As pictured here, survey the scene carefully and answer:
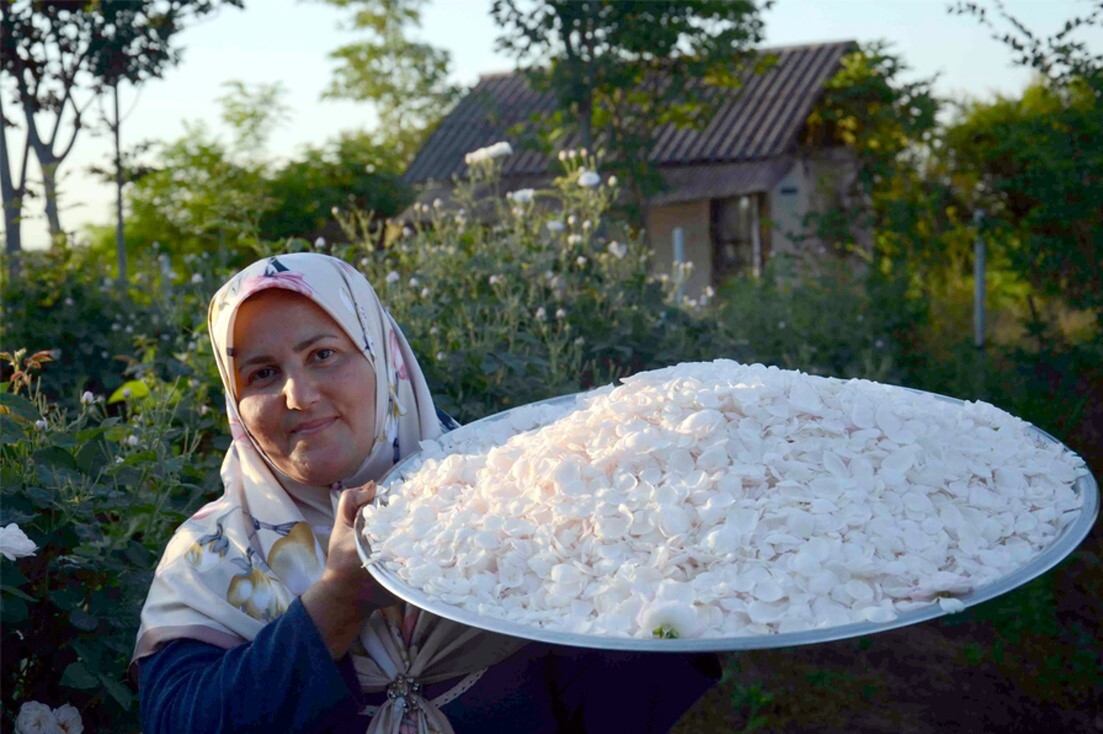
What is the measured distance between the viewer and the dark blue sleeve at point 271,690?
4.69ft

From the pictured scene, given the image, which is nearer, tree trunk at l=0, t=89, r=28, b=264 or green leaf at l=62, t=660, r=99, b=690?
green leaf at l=62, t=660, r=99, b=690

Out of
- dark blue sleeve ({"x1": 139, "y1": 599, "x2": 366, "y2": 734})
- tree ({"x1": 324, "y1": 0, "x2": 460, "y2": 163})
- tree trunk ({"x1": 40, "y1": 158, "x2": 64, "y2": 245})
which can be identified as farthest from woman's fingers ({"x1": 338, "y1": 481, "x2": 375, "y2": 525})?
tree ({"x1": 324, "y1": 0, "x2": 460, "y2": 163})

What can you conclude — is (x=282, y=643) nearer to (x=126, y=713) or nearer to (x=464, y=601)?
(x=464, y=601)

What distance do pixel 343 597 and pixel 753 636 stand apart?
0.57 meters

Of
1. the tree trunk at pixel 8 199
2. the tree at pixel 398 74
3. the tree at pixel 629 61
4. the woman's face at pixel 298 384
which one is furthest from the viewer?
the tree at pixel 398 74

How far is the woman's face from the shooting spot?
1635 mm

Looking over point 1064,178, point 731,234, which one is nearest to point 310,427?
point 1064,178

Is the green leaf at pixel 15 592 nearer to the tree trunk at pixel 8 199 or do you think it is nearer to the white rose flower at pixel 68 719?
the white rose flower at pixel 68 719

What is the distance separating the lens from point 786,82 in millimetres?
17203

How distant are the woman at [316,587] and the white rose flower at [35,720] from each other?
0.50m

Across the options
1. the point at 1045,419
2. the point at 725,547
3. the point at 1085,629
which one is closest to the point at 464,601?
the point at 725,547

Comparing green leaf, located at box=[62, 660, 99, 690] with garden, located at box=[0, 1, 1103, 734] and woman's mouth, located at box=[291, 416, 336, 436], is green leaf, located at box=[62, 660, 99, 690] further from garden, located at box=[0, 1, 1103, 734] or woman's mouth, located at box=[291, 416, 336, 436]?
woman's mouth, located at box=[291, 416, 336, 436]

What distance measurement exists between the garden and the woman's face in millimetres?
464

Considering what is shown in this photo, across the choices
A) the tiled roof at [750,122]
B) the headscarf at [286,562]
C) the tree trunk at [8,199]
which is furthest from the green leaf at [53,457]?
the tiled roof at [750,122]
